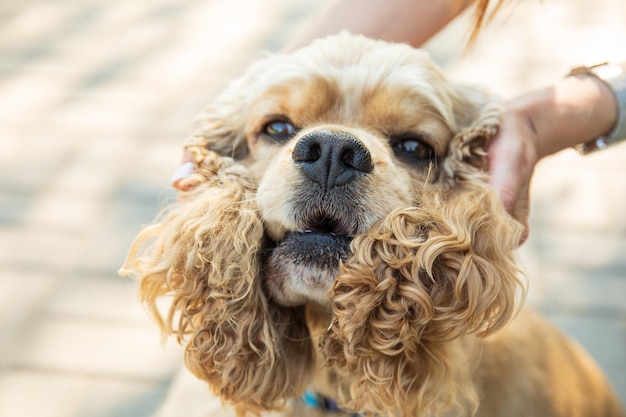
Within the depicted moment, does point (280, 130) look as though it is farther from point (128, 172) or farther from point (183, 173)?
point (128, 172)

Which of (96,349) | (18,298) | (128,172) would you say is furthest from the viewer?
(128,172)

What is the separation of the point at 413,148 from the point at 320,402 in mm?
788

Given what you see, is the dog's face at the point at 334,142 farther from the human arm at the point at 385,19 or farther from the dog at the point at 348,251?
the human arm at the point at 385,19

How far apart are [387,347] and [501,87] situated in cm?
362

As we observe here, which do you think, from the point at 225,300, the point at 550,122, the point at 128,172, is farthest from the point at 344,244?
the point at 128,172

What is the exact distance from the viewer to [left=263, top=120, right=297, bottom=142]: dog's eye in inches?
85.6

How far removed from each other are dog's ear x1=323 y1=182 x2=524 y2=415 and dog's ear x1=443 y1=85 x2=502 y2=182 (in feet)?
0.79

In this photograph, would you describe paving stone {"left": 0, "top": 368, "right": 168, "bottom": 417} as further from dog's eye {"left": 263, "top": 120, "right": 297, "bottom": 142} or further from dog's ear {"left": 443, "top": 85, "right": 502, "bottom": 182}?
dog's ear {"left": 443, "top": 85, "right": 502, "bottom": 182}

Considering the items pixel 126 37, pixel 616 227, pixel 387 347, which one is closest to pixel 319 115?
pixel 387 347

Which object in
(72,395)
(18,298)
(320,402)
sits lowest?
(72,395)

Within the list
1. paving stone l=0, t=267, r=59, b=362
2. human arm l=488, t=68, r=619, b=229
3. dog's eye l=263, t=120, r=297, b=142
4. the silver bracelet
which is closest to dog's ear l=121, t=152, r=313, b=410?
dog's eye l=263, t=120, r=297, b=142

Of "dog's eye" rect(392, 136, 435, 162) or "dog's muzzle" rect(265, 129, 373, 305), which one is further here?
"dog's eye" rect(392, 136, 435, 162)

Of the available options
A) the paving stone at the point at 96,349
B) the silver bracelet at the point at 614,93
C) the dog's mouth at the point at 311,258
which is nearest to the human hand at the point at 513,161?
the silver bracelet at the point at 614,93

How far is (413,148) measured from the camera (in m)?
2.14
